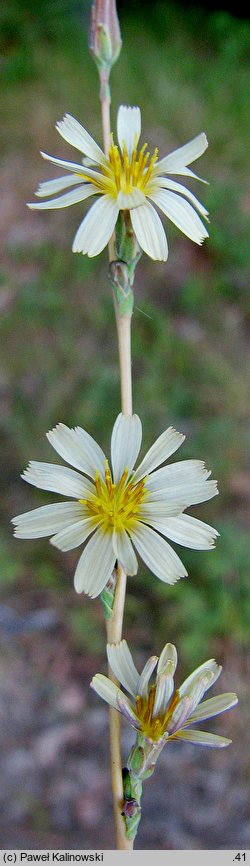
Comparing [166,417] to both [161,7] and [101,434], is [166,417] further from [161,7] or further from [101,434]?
[161,7]

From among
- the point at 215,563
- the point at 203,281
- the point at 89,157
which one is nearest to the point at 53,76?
the point at 203,281

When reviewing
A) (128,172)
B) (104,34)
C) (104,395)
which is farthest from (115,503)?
(104,395)

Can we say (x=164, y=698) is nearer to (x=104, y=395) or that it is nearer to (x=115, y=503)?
(x=115, y=503)

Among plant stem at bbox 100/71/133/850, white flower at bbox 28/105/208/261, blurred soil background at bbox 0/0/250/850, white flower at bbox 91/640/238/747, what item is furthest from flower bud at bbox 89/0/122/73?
blurred soil background at bbox 0/0/250/850

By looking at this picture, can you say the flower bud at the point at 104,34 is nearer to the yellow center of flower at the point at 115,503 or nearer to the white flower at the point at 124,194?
the white flower at the point at 124,194

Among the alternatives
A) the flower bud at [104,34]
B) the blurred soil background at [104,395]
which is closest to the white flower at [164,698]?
the flower bud at [104,34]

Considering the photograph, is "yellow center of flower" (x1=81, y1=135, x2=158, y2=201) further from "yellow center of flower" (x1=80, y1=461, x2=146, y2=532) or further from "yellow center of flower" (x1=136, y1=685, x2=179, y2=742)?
"yellow center of flower" (x1=136, y1=685, x2=179, y2=742)
